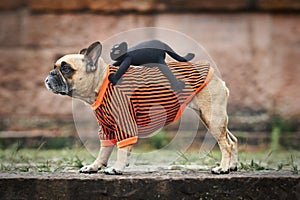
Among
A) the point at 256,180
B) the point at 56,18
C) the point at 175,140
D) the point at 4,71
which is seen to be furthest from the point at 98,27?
the point at 256,180

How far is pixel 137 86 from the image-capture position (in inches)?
125

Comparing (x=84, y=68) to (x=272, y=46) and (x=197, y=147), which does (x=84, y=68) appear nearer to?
(x=197, y=147)

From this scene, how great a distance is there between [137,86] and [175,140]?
2.28 meters

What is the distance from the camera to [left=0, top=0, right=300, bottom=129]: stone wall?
6.00 m

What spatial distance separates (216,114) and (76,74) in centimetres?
75

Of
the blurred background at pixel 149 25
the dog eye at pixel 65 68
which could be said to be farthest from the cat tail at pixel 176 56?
the blurred background at pixel 149 25

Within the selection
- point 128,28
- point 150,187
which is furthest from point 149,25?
point 150,187

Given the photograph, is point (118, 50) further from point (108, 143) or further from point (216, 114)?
point (216, 114)

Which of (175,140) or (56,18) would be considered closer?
(175,140)

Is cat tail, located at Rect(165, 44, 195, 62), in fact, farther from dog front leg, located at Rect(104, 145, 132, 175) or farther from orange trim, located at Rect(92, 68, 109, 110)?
dog front leg, located at Rect(104, 145, 132, 175)

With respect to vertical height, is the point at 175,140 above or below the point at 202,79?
below

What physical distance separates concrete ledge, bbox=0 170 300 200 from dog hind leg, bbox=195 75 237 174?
147 mm

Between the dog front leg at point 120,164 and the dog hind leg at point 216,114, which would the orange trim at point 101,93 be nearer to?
the dog front leg at point 120,164

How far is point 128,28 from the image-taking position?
6.00 meters
